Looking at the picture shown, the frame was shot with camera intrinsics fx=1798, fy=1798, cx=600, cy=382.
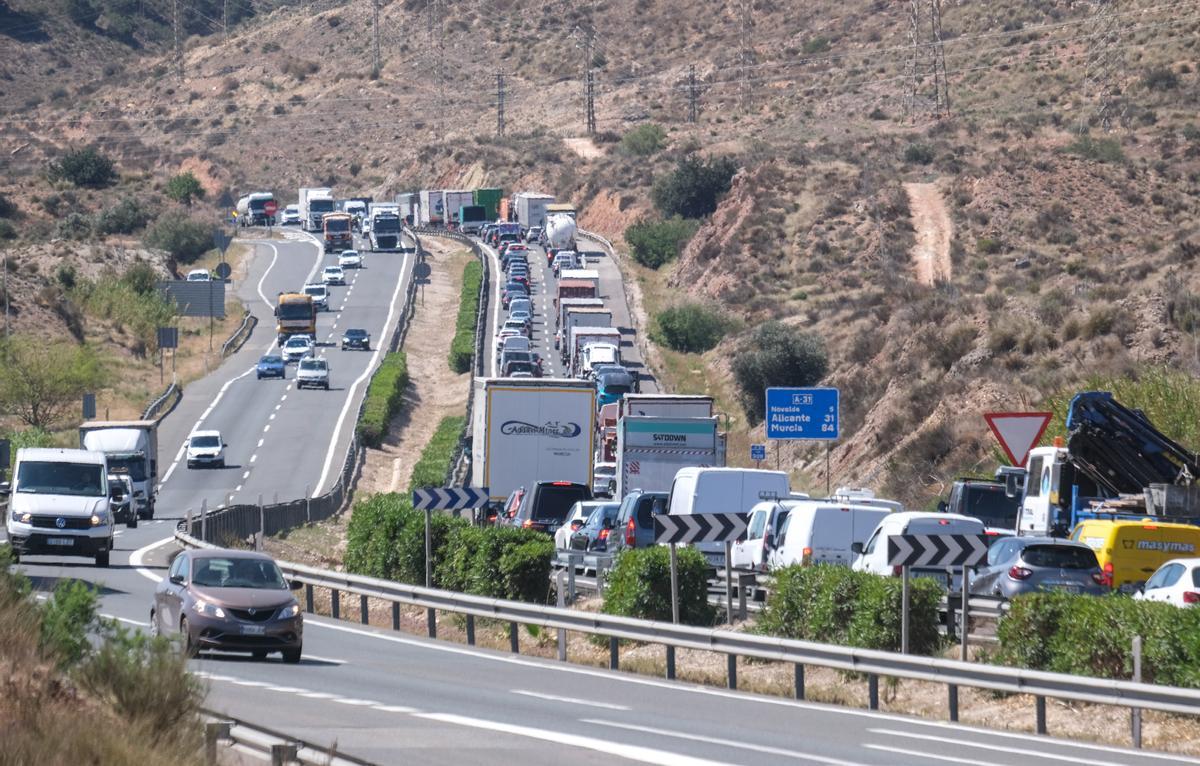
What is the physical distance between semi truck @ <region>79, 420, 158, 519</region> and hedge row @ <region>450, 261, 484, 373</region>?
115ft

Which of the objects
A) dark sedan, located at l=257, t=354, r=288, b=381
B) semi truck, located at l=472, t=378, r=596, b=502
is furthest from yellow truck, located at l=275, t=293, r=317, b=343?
semi truck, located at l=472, t=378, r=596, b=502

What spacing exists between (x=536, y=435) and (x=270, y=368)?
44.9 metres

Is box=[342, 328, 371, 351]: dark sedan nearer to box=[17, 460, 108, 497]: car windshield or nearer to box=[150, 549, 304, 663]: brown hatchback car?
box=[17, 460, 108, 497]: car windshield

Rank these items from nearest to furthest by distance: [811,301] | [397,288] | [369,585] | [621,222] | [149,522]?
[369,585] → [149,522] → [811,301] → [397,288] → [621,222]

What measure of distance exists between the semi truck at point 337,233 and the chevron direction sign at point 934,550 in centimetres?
10466

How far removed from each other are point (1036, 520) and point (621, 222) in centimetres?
9661

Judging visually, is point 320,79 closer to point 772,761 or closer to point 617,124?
point 617,124

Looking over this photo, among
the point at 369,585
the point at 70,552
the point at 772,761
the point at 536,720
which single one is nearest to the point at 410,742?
the point at 536,720

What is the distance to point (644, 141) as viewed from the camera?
14112 centimetres

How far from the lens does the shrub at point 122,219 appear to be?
13850 cm

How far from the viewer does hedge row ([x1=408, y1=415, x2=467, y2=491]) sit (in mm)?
55281

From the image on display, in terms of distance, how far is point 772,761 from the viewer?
13430mm

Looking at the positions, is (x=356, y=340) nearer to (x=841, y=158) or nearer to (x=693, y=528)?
(x=841, y=158)

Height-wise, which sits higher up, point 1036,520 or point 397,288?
point 397,288
